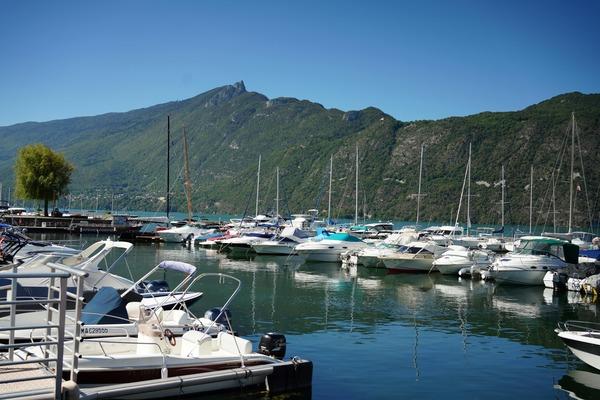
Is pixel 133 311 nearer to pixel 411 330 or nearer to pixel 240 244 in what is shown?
pixel 411 330

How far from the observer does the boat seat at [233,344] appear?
46.4 ft

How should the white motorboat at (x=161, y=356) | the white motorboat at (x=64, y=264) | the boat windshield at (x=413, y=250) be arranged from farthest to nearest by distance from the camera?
the boat windshield at (x=413, y=250) → the white motorboat at (x=64, y=264) → the white motorboat at (x=161, y=356)

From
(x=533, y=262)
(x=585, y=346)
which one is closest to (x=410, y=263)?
(x=533, y=262)

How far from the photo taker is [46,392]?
29.9ft

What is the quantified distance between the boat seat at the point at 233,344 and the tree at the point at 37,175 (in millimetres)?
74005

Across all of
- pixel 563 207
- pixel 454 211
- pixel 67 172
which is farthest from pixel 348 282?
pixel 454 211

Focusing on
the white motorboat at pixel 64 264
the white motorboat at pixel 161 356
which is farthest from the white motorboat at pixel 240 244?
the white motorboat at pixel 161 356

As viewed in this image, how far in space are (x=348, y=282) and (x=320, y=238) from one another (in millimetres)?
19068

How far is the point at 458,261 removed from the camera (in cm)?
4369

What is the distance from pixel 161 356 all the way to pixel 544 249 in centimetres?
3454

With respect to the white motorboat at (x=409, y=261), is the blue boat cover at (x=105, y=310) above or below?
above

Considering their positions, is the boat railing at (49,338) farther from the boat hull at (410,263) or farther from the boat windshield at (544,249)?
the boat windshield at (544,249)

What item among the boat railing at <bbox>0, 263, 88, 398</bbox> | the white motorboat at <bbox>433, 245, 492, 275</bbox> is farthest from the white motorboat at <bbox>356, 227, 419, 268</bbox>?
the boat railing at <bbox>0, 263, 88, 398</bbox>

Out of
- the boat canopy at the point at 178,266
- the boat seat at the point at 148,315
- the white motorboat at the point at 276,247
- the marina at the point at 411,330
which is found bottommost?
the marina at the point at 411,330
